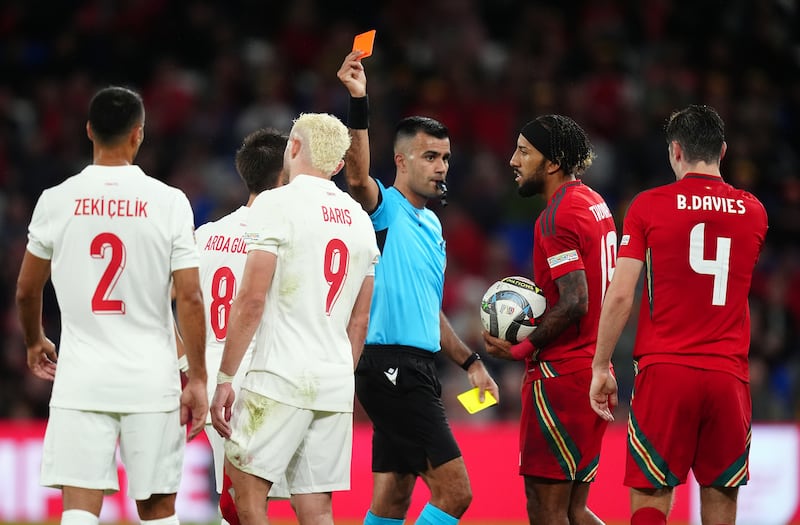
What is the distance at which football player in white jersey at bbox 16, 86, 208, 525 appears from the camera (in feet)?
17.9

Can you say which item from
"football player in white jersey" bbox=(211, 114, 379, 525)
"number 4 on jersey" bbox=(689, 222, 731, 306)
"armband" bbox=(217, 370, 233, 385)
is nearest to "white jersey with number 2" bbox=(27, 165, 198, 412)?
"armband" bbox=(217, 370, 233, 385)

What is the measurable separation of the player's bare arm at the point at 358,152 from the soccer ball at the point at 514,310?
0.97 m

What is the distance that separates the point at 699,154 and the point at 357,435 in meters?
5.91

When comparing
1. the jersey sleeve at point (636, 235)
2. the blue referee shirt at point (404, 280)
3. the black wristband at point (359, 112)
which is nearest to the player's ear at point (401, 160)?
the blue referee shirt at point (404, 280)

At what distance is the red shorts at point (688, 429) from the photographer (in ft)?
19.5

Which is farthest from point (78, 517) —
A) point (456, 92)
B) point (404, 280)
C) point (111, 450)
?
point (456, 92)

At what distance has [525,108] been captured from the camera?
15.4m

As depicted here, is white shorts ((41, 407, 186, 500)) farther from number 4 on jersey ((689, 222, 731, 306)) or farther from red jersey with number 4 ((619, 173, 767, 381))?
number 4 on jersey ((689, 222, 731, 306))

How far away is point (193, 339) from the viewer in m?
5.58

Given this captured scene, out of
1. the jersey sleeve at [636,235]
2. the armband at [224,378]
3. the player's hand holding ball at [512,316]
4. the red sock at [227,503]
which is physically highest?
the jersey sleeve at [636,235]

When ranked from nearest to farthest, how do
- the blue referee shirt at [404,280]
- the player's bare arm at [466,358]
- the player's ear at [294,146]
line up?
the player's ear at [294,146]
the blue referee shirt at [404,280]
the player's bare arm at [466,358]

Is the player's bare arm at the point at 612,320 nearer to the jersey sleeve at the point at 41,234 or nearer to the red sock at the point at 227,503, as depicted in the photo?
the red sock at the point at 227,503

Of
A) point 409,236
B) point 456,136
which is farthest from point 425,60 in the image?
point 409,236

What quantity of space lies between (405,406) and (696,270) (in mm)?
1974
